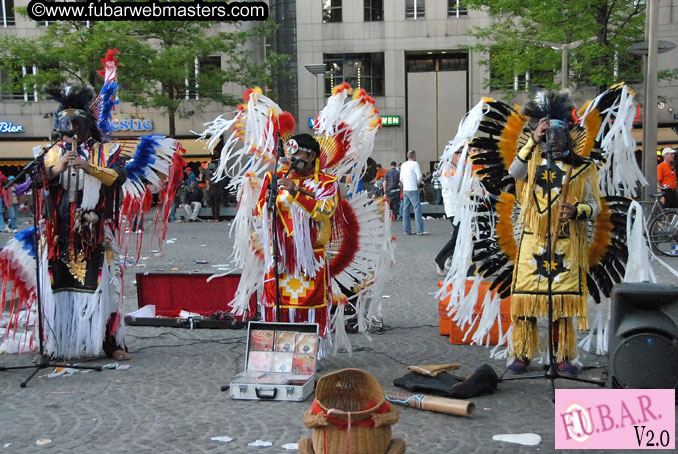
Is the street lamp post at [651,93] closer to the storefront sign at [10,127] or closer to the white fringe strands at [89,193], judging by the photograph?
the white fringe strands at [89,193]

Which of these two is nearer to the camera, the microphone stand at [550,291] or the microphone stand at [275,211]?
the microphone stand at [550,291]

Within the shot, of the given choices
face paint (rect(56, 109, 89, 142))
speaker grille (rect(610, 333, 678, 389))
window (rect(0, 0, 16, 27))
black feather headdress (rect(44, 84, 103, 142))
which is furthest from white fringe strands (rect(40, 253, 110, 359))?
window (rect(0, 0, 16, 27))

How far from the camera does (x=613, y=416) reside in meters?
3.51

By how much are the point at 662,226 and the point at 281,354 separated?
28.9 feet

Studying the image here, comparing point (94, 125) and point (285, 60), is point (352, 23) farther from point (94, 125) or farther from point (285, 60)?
point (94, 125)

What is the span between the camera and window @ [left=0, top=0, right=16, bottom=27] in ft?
99.2

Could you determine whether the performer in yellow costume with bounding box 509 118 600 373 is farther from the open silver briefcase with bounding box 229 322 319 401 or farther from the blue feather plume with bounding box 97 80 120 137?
the blue feather plume with bounding box 97 80 120 137

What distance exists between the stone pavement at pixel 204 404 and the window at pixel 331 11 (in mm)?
25245

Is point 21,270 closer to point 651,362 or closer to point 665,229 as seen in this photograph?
point 651,362

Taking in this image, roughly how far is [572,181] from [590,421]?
2.22 m

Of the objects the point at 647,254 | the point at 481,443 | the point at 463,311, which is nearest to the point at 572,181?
the point at 647,254

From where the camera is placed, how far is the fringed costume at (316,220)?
5613 millimetres

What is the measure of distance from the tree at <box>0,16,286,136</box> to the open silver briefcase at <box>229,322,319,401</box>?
17.4m

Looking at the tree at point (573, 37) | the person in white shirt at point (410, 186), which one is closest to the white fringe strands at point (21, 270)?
the person in white shirt at point (410, 186)
